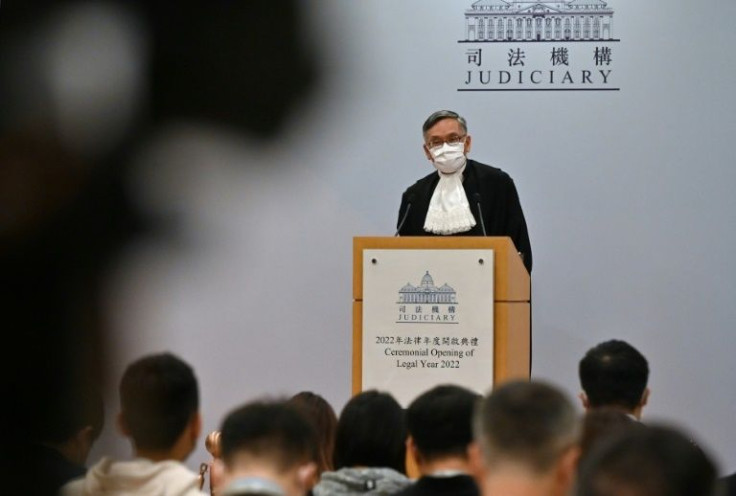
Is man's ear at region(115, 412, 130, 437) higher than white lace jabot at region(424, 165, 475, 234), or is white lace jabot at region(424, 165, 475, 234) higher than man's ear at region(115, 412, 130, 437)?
white lace jabot at region(424, 165, 475, 234)

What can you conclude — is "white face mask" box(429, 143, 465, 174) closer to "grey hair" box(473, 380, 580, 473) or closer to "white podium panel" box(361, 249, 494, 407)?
"white podium panel" box(361, 249, 494, 407)

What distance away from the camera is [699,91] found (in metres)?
5.08

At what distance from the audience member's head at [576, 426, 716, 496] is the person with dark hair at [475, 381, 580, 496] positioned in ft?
1.35

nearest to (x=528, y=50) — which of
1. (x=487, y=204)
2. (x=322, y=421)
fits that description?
(x=487, y=204)

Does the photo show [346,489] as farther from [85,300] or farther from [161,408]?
[85,300]

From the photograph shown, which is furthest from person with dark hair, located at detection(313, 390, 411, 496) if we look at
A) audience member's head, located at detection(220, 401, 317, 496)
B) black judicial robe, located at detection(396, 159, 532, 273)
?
black judicial robe, located at detection(396, 159, 532, 273)

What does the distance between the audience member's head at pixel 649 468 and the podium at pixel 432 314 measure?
1.92 metres

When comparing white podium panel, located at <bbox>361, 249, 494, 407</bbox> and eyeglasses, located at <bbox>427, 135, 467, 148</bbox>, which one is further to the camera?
eyeglasses, located at <bbox>427, 135, 467, 148</bbox>

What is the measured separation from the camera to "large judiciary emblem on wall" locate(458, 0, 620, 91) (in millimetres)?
5164

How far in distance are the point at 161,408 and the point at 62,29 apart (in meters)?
0.41

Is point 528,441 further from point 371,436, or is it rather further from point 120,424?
point 120,424

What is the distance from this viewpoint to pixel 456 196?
3.78m

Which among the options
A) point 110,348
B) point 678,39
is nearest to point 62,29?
point 110,348

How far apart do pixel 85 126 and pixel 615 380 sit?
2.70 metres
